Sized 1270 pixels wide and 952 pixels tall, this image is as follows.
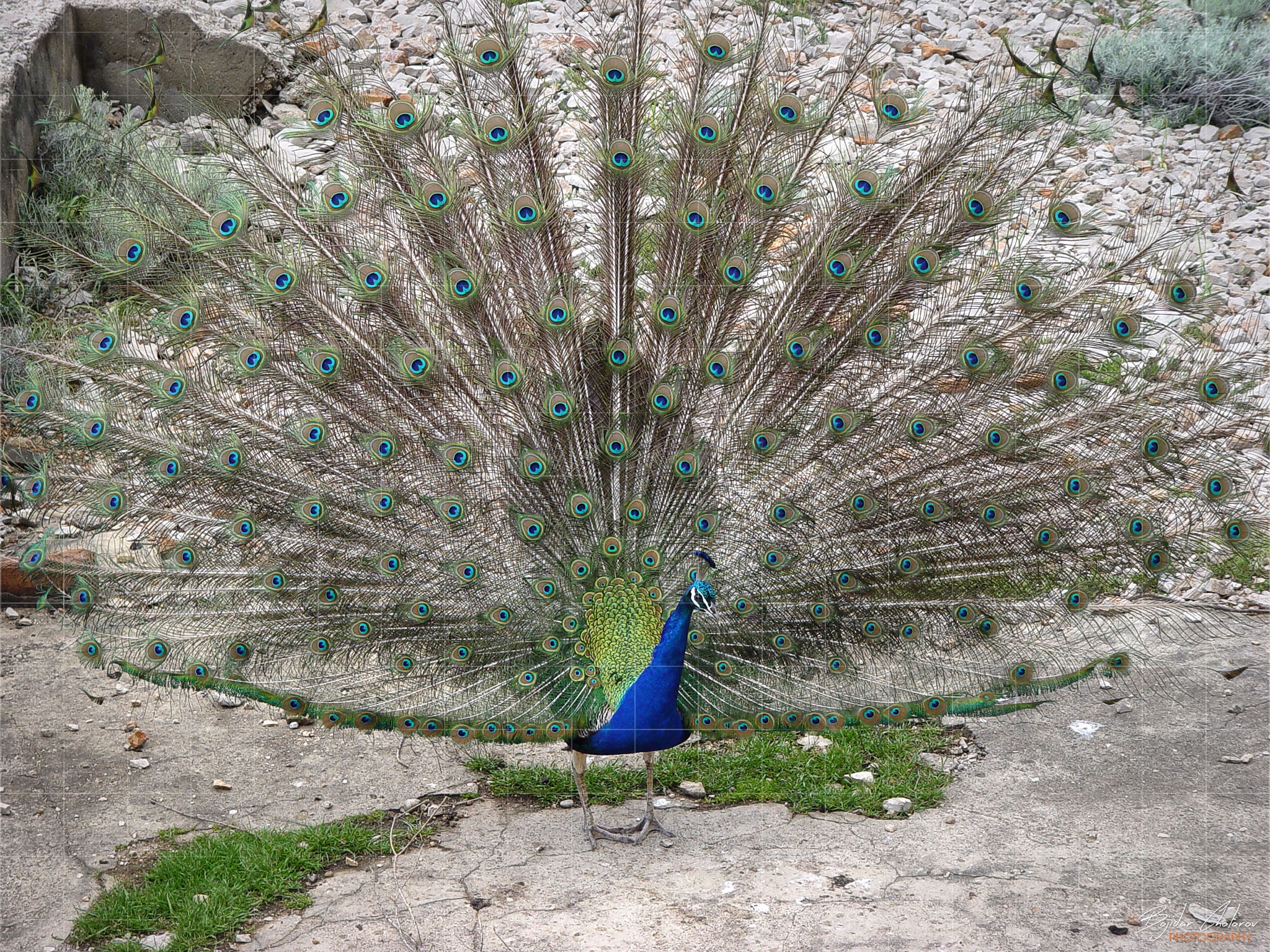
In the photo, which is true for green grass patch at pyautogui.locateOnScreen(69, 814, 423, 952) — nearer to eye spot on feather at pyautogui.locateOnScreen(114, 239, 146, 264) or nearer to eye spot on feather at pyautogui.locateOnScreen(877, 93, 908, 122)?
eye spot on feather at pyautogui.locateOnScreen(114, 239, 146, 264)

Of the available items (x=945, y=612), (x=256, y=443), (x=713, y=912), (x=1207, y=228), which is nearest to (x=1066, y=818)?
(x=945, y=612)

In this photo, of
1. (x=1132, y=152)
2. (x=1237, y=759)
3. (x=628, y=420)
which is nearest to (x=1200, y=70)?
(x=1132, y=152)

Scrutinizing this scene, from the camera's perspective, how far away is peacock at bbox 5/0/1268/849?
3.88 metres

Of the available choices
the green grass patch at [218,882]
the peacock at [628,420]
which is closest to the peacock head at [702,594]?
the peacock at [628,420]

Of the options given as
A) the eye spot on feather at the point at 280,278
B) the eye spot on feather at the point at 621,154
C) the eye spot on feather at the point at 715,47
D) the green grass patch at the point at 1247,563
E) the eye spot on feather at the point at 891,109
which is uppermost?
the eye spot on feather at the point at 715,47

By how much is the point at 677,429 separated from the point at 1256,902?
2590 millimetres

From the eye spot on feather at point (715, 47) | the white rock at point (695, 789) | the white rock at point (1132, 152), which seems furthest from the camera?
the white rock at point (1132, 152)

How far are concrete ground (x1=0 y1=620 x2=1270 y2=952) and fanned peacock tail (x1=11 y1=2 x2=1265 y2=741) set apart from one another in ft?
1.94

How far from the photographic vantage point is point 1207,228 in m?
8.24

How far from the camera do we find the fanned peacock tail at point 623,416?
12.7 ft

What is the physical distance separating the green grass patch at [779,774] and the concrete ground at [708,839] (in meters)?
0.12

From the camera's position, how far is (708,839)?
437 centimetres

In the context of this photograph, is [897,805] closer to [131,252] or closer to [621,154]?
[621,154]

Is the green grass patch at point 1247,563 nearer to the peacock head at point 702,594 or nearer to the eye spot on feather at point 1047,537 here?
the eye spot on feather at point 1047,537
